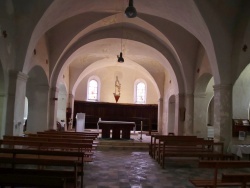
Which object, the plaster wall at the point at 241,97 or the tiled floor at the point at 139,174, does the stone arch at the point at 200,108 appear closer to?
the plaster wall at the point at 241,97

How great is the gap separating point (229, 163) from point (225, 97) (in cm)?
649

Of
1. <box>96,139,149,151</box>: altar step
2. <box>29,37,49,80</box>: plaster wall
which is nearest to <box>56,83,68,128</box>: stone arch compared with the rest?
<box>29,37,49,80</box>: plaster wall

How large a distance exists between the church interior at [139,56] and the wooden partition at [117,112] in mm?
2140

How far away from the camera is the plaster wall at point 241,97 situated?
10.4 meters

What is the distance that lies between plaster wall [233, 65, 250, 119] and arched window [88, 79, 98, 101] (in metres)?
15.1

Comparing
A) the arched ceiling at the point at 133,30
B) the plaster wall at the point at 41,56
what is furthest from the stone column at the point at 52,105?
the plaster wall at the point at 41,56

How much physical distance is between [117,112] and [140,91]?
10.3 ft

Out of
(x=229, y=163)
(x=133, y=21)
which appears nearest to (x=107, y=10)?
(x=133, y=21)

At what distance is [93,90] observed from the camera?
78.5ft

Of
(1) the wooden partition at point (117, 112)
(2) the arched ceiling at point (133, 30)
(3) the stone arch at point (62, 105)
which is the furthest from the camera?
(1) the wooden partition at point (117, 112)

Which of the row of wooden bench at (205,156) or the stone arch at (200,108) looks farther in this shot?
the stone arch at (200,108)

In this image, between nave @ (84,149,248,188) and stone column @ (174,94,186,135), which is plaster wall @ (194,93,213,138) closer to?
stone column @ (174,94,186,135)

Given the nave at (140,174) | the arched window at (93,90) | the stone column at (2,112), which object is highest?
the arched window at (93,90)

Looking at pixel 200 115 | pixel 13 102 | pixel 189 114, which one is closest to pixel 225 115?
pixel 200 115
